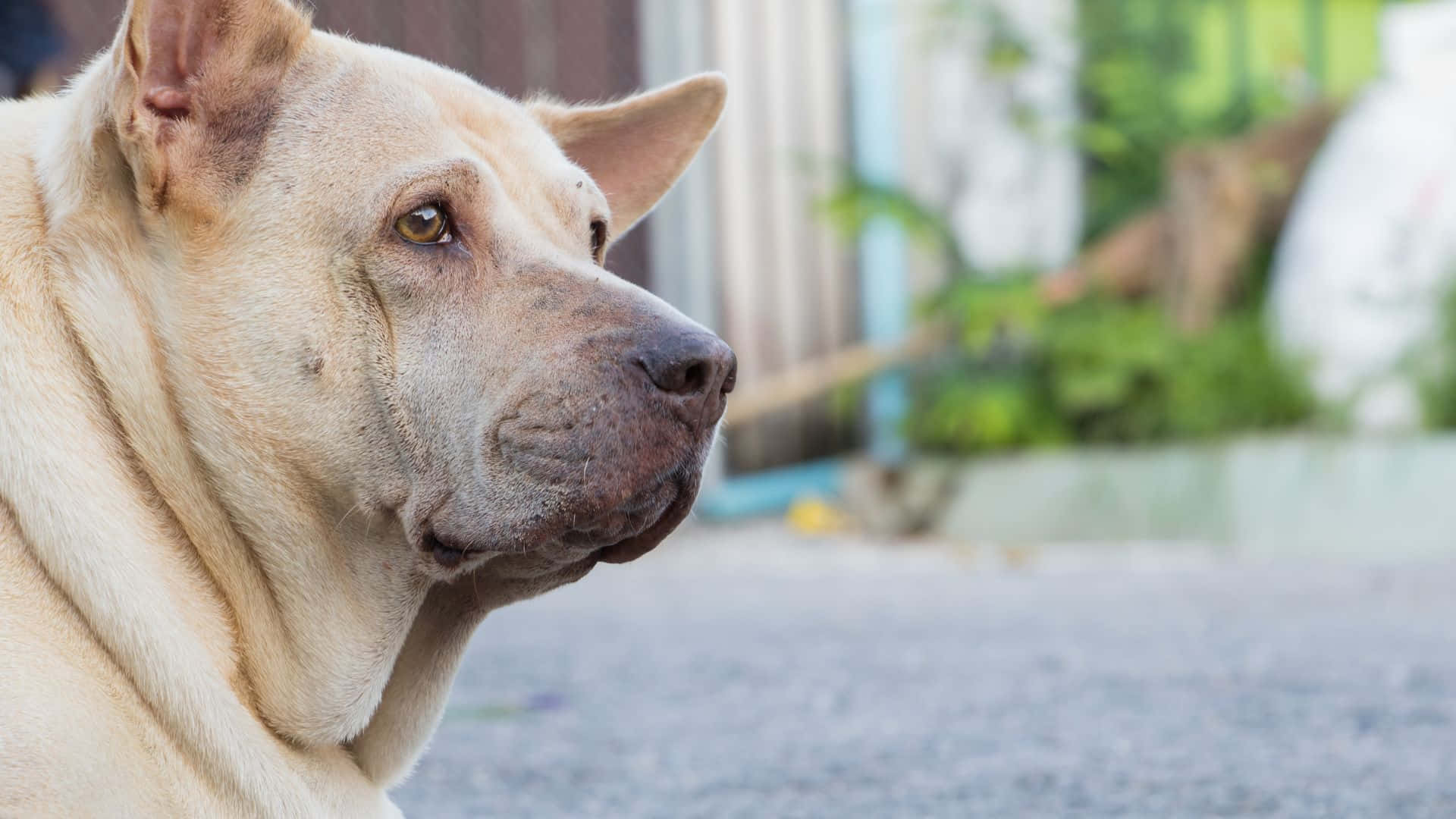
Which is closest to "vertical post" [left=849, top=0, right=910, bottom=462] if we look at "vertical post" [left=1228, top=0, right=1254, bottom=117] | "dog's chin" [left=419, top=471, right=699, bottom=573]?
"vertical post" [left=1228, top=0, right=1254, bottom=117]

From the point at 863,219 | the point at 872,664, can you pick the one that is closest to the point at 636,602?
the point at 872,664

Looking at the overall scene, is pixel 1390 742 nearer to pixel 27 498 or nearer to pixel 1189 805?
pixel 1189 805

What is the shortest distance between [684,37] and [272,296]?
6627 millimetres

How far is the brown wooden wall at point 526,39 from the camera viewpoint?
7.91 metres

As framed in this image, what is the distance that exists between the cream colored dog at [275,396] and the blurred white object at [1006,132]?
732cm

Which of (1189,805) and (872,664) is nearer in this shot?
(1189,805)

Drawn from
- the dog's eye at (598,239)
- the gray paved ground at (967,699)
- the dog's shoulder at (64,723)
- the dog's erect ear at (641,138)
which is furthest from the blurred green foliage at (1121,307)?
the dog's shoulder at (64,723)

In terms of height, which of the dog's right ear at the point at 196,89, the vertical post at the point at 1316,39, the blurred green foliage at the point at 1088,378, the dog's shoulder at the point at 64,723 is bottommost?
the blurred green foliage at the point at 1088,378

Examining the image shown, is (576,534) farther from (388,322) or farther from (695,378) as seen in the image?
(388,322)

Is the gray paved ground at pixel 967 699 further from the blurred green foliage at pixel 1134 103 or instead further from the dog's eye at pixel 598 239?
the blurred green foliage at pixel 1134 103

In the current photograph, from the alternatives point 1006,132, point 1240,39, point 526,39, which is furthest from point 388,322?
point 1240,39

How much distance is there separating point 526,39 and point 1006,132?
9.83ft

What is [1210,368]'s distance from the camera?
779cm

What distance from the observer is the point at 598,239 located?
267cm
